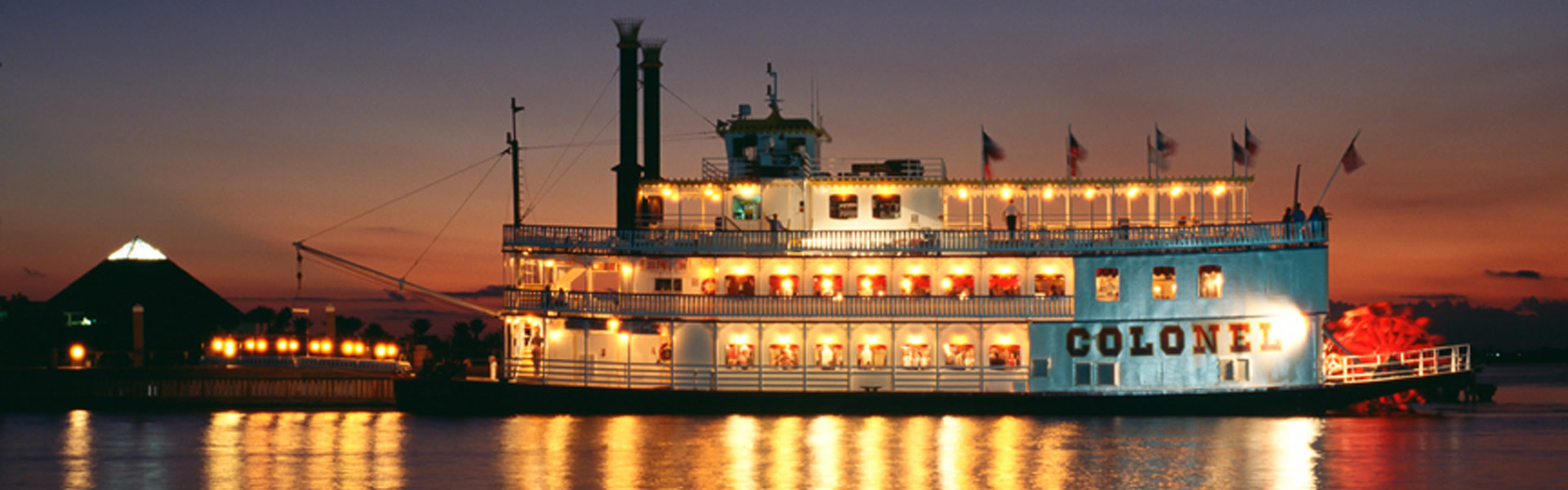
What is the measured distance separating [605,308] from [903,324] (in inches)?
295

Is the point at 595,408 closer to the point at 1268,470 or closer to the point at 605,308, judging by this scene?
the point at 605,308

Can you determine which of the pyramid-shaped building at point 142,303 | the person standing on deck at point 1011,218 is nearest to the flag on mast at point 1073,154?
the person standing on deck at point 1011,218

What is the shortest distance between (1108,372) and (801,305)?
7.75 m

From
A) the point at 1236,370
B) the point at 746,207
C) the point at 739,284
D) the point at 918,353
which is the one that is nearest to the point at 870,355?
the point at 918,353

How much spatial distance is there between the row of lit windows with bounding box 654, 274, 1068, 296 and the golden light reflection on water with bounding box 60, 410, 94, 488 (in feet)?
45.7

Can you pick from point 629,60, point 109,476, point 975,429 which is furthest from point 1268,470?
point 629,60

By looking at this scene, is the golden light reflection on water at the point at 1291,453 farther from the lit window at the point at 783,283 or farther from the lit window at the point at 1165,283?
the lit window at the point at 783,283

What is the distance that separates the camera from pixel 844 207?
38625mm

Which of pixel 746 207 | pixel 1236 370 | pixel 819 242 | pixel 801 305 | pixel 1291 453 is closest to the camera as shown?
pixel 1291 453

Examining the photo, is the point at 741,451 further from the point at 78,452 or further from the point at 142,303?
the point at 142,303

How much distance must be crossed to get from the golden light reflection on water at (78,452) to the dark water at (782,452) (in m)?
0.08

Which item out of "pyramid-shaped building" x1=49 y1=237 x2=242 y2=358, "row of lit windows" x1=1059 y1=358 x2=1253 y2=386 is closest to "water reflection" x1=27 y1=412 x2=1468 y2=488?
"row of lit windows" x1=1059 y1=358 x2=1253 y2=386

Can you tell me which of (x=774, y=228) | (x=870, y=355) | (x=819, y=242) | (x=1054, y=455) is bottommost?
(x=1054, y=455)

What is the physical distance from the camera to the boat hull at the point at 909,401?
113 ft
